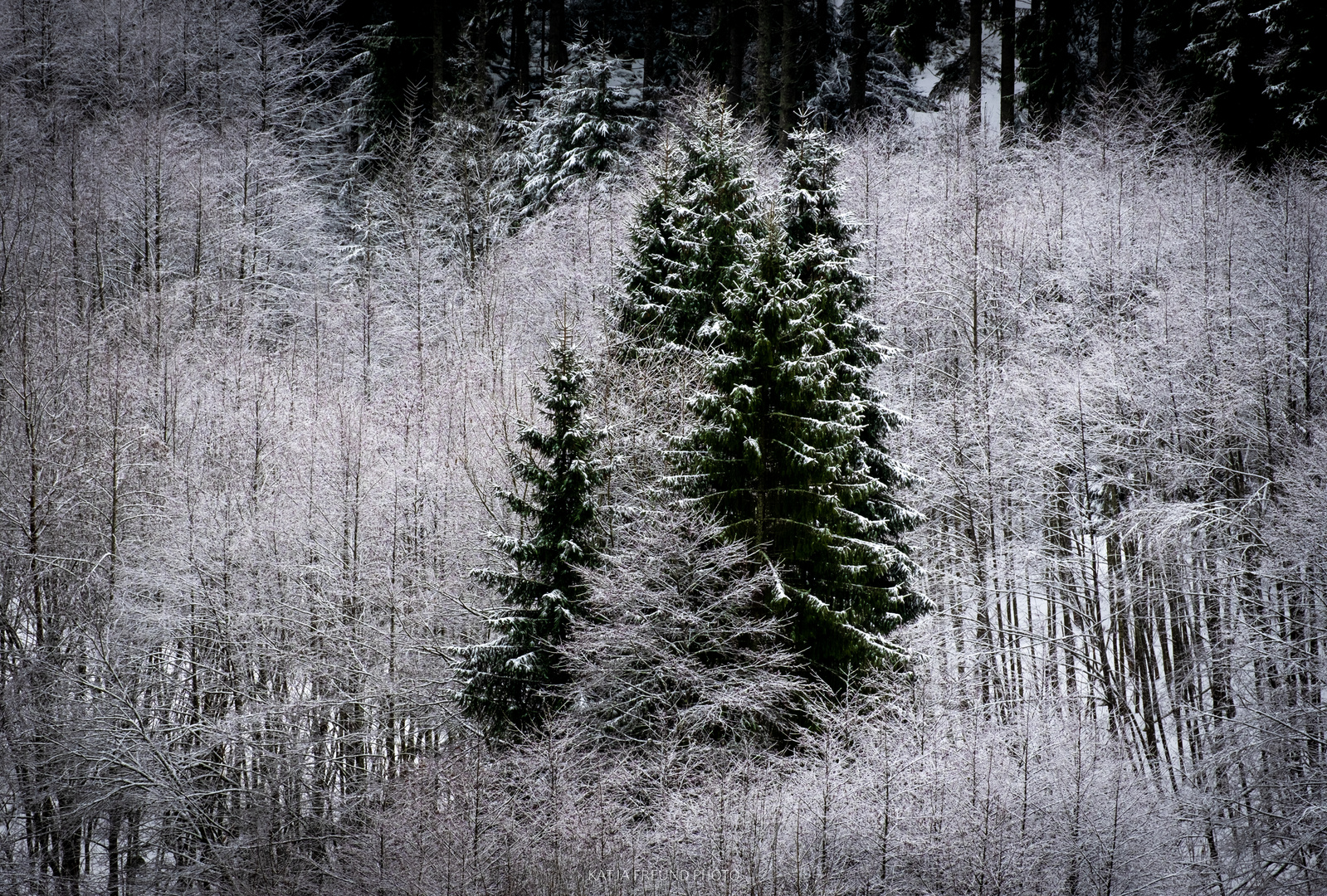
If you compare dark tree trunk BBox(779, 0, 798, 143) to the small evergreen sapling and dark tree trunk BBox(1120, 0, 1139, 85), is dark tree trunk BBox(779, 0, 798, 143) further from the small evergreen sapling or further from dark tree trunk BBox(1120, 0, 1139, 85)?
dark tree trunk BBox(1120, 0, 1139, 85)

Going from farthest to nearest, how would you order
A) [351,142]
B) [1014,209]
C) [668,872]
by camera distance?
[351,142]
[1014,209]
[668,872]

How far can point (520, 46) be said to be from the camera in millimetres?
39938

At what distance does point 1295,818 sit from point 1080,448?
8160 mm

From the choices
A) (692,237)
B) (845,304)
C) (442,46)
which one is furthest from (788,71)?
(845,304)

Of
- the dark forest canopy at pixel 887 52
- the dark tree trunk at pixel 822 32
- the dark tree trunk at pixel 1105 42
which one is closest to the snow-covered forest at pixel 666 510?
the dark forest canopy at pixel 887 52

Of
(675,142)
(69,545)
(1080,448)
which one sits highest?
(675,142)

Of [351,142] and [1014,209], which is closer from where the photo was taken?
[1014,209]

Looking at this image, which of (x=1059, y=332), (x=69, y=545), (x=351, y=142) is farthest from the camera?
(x=351, y=142)

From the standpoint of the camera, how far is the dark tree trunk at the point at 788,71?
2967cm

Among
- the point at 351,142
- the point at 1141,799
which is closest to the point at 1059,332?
the point at 1141,799

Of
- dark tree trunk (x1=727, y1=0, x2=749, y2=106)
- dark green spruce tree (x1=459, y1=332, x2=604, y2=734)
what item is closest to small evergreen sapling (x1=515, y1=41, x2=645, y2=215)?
dark tree trunk (x1=727, y1=0, x2=749, y2=106)

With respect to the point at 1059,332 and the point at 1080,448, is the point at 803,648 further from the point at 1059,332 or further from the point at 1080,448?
the point at 1059,332

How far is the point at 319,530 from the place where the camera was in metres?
21.6

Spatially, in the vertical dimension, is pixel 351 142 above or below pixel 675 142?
above
